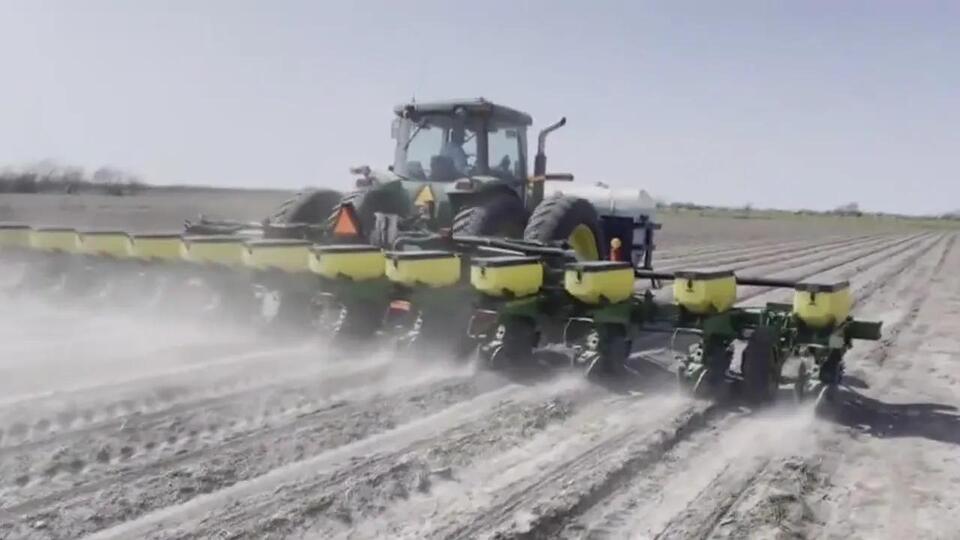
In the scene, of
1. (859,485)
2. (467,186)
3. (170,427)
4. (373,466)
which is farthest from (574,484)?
(467,186)

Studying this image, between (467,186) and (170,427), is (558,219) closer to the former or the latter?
(467,186)

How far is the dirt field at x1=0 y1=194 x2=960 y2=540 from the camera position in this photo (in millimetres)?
3918

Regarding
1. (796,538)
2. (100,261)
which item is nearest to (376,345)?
(100,261)

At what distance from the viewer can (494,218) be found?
8.70 meters

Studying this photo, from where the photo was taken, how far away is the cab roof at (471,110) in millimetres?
9461

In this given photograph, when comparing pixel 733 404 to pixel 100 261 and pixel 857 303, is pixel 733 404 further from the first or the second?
pixel 857 303

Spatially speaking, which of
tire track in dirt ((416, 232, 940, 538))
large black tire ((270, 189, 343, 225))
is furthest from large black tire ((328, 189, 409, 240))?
tire track in dirt ((416, 232, 940, 538))

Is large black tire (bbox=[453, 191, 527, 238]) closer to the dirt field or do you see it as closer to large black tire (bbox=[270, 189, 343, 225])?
the dirt field

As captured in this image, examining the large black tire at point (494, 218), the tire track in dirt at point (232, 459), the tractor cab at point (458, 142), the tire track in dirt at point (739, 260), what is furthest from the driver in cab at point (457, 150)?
the tire track in dirt at point (739, 260)

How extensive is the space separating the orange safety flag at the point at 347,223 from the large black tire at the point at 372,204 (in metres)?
0.27

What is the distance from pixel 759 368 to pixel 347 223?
385 cm

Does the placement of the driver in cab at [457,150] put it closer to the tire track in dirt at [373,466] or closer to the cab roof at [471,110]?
the cab roof at [471,110]

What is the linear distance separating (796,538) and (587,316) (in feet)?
10.5

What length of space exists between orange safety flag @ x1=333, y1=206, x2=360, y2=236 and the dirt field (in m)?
1.16
